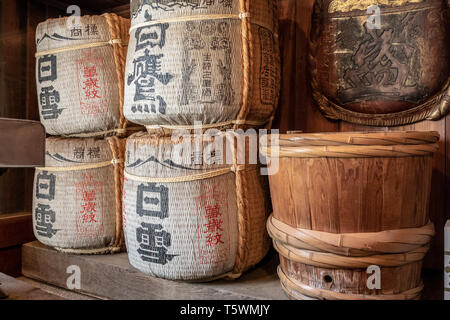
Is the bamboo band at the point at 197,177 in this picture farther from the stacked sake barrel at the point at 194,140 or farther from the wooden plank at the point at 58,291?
the wooden plank at the point at 58,291

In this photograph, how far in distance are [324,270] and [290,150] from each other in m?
0.43

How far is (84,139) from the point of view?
6.41 ft

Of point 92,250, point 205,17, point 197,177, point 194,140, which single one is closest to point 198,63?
point 205,17

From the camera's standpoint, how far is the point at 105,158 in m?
1.91

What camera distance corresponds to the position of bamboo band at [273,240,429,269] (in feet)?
3.85

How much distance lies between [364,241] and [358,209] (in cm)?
10

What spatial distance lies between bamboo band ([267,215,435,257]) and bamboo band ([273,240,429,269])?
0.05 feet

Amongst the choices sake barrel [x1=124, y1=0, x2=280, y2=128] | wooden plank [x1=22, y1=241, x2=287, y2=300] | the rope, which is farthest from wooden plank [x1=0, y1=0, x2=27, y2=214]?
sake barrel [x1=124, y1=0, x2=280, y2=128]

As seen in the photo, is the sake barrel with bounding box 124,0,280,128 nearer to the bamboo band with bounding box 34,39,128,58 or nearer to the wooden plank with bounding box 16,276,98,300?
the bamboo band with bounding box 34,39,128,58

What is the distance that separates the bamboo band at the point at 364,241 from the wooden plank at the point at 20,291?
1.31 m

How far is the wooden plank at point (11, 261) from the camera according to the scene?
2.12 m

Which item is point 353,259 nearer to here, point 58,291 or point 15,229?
point 58,291

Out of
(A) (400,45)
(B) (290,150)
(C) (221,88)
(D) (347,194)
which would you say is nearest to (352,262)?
(D) (347,194)

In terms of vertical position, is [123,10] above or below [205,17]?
above
